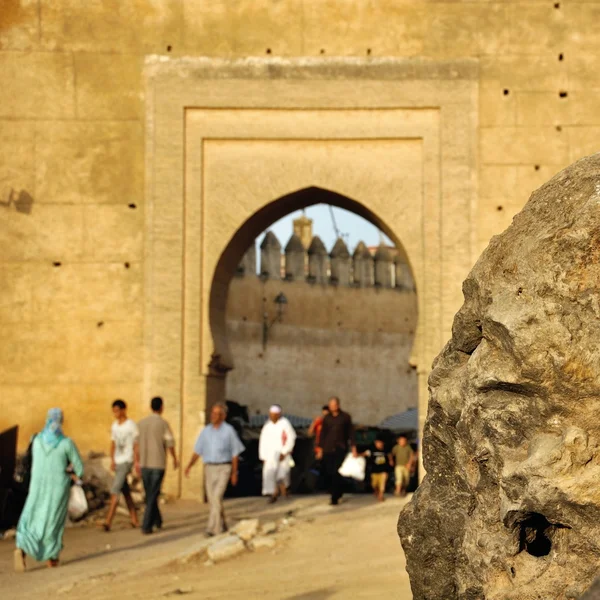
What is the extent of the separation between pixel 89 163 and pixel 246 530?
470 cm

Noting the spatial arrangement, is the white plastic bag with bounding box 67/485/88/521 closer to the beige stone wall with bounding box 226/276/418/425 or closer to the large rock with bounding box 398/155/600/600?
the large rock with bounding box 398/155/600/600

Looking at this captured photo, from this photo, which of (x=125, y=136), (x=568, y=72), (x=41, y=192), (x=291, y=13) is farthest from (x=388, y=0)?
(x=41, y=192)

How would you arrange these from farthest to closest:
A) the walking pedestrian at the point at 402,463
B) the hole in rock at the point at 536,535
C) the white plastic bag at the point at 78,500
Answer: the walking pedestrian at the point at 402,463 < the white plastic bag at the point at 78,500 < the hole in rock at the point at 536,535

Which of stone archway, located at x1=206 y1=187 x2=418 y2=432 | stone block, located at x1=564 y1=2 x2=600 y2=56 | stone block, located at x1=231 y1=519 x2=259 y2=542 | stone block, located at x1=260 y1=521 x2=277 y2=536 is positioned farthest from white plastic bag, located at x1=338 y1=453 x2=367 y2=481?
stone archway, located at x1=206 y1=187 x2=418 y2=432

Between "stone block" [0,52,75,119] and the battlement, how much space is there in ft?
31.7

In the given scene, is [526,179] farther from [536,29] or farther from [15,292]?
[15,292]

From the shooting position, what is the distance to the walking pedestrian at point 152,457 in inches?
352

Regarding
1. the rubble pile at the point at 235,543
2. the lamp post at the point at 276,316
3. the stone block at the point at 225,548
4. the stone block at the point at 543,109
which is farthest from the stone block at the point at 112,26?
the lamp post at the point at 276,316

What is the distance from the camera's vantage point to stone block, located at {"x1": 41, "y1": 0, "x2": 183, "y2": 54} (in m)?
11.5

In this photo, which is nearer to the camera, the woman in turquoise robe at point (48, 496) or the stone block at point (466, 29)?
the woman in turquoise robe at point (48, 496)

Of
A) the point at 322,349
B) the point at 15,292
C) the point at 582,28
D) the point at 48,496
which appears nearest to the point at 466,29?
the point at 582,28

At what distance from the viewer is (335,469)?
34.3 ft

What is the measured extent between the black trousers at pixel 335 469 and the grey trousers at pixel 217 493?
6.17 feet

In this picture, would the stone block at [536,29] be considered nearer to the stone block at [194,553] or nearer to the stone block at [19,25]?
the stone block at [19,25]
